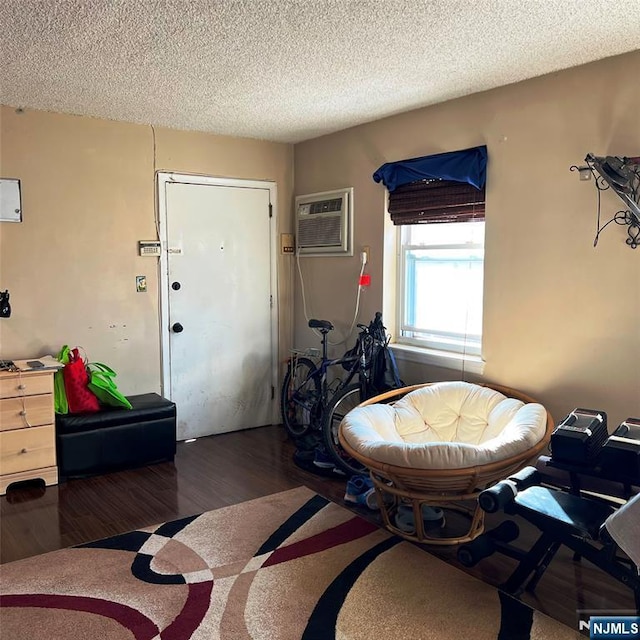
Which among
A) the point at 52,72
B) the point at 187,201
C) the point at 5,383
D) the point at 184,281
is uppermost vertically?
the point at 52,72

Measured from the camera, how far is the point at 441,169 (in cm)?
380

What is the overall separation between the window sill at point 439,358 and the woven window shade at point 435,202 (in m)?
0.87

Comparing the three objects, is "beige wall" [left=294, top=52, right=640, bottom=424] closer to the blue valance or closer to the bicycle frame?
the blue valance

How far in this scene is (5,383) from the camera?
3664mm

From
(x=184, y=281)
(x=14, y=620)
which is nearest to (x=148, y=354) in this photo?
(x=184, y=281)

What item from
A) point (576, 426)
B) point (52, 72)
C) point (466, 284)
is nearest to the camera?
point (576, 426)

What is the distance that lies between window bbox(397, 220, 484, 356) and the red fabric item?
2.19 meters

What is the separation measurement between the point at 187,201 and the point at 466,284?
86.9 inches

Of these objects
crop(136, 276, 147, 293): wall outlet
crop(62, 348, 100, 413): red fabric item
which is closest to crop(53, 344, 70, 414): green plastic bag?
crop(62, 348, 100, 413): red fabric item

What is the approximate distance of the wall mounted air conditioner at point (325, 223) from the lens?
15.1 ft

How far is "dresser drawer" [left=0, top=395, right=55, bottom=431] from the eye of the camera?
3.68 metres

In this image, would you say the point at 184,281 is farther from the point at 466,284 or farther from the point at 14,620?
the point at 14,620

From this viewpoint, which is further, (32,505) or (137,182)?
(137,182)

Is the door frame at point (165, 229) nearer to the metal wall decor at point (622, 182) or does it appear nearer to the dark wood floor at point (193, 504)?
the dark wood floor at point (193, 504)
